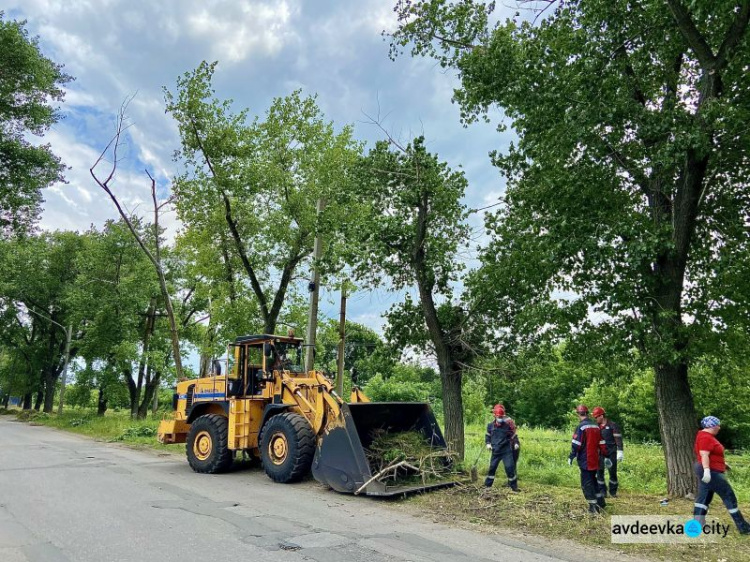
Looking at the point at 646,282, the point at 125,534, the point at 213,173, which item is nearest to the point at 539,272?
the point at 646,282

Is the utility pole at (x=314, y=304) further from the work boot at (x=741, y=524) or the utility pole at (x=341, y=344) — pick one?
the work boot at (x=741, y=524)

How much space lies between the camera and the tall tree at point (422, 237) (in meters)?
12.7

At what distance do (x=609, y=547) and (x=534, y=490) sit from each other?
11.1ft

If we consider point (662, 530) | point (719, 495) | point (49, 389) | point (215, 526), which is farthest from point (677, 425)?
point (49, 389)

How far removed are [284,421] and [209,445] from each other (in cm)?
286

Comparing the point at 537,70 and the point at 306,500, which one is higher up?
the point at 537,70

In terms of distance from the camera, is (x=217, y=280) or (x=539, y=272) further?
(x=217, y=280)

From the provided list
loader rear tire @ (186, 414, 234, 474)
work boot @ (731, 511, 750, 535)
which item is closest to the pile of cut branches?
loader rear tire @ (186, 414, 234, 474)

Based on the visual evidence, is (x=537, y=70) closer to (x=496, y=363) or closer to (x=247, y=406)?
(x=496, y=363)

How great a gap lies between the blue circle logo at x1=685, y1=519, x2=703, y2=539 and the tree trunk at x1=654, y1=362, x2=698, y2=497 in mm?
1907

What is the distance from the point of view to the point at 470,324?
12953 mm

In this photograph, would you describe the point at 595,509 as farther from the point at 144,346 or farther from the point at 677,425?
the point at 144,346

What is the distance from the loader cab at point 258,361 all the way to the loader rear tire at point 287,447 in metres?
1.36

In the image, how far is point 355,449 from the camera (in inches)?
353
